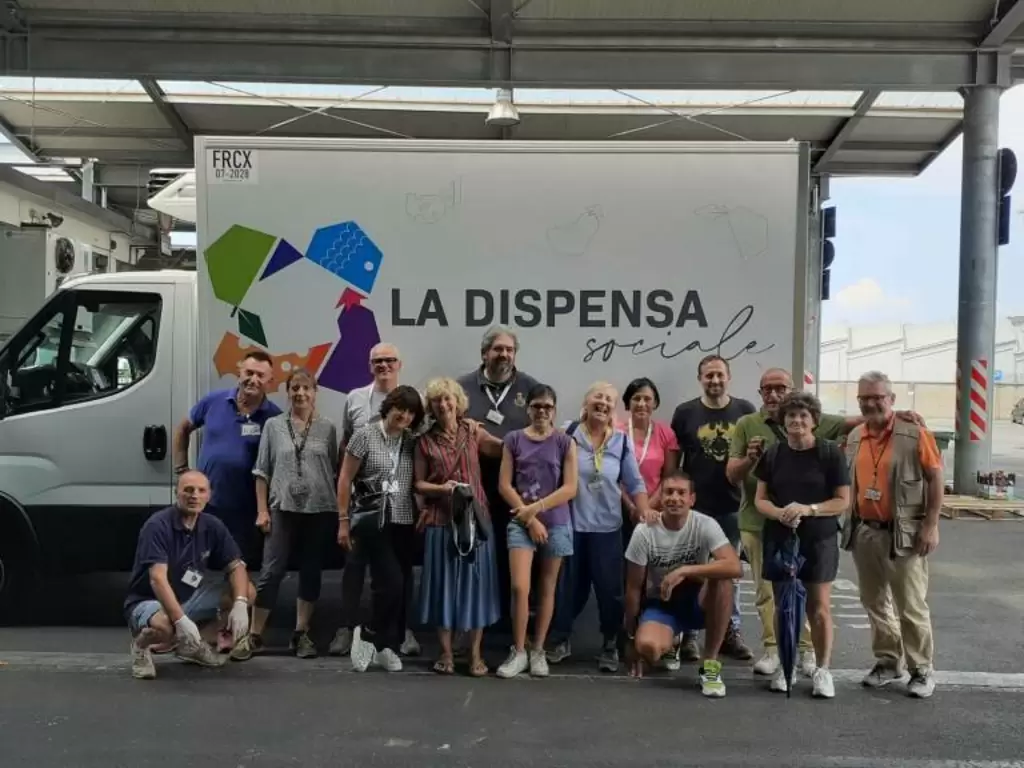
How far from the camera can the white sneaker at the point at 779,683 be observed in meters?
4.64

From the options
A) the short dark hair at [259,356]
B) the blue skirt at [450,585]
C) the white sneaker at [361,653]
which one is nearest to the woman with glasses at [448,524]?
the blue skirt at [450,585]

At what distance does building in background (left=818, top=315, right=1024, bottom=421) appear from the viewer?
111 feet

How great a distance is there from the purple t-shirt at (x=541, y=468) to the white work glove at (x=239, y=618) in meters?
1.57

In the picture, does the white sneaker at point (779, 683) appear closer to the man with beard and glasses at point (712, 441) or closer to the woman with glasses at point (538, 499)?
the man with beard and glasses at point (712, 441)

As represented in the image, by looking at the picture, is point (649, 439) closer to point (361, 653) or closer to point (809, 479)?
point (809, 479)

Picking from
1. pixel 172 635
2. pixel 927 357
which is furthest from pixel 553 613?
pixel 927 357

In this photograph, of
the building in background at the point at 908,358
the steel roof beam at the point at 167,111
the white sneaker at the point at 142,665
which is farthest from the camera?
the building in background at the point at 908,358

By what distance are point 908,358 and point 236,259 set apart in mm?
38509

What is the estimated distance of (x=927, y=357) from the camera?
38.5 m

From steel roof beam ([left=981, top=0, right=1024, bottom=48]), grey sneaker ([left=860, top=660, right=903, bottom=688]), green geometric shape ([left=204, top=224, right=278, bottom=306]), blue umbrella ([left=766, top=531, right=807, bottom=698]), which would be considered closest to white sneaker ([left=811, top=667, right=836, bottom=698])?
blue umbrella ([left=766, top=531, right=807, bottom=698])

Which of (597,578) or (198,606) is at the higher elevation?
(597,578)

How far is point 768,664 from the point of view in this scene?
4.89 metres

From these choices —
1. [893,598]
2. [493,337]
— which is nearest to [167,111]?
[493,337]

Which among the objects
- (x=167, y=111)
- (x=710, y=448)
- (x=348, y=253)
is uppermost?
(x=167, y=111)
